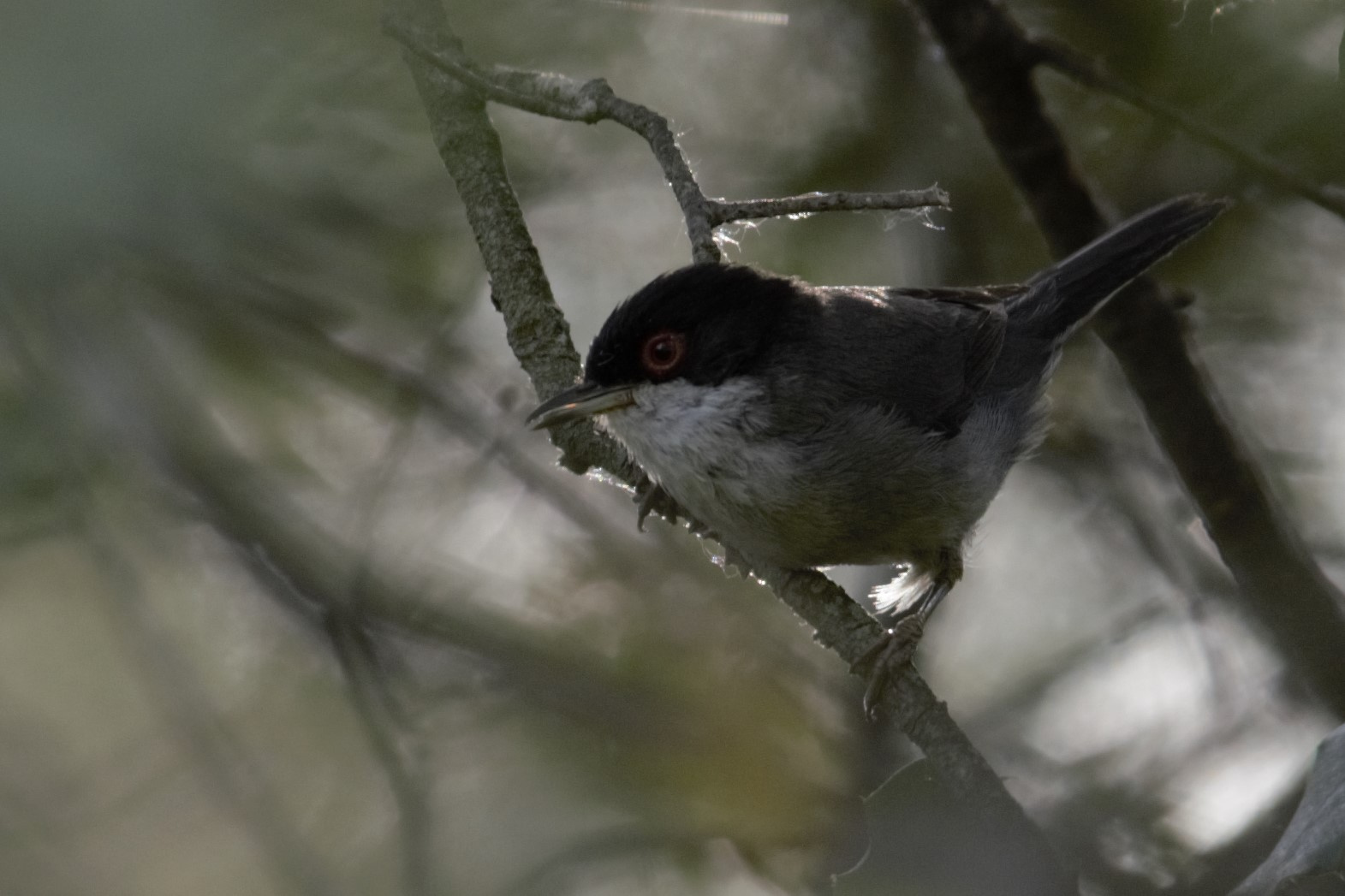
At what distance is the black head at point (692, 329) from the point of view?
12.0 ft

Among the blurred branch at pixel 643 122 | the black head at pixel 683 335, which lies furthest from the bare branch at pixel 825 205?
the black head at pixel 683 335

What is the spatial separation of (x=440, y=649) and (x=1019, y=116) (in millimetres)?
2914

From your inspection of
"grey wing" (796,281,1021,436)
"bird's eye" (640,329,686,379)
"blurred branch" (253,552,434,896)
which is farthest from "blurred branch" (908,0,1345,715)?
"blurred branch" (253,552,434,896)

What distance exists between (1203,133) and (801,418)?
1.67 metres

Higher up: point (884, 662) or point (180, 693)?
point (180, 693)

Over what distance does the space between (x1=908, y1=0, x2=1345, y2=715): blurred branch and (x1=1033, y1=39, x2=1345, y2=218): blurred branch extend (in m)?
0.18

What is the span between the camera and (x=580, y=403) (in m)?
3.51

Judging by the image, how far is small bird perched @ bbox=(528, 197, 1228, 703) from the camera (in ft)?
11.8

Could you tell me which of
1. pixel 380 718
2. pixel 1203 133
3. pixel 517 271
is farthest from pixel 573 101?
pixel 1203 133

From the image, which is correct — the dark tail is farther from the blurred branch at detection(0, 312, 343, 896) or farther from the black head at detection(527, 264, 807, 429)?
the blurred branch at detection(0, 312, 343, 896)

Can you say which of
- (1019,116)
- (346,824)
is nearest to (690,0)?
(1019,116)

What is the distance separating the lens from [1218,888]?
3.55 meters

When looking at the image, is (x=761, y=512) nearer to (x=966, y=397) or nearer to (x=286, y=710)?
(x=966, y=397)

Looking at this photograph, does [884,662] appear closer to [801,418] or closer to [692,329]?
[801,418]
